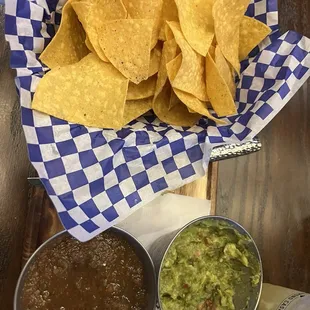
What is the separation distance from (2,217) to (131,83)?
0.51m

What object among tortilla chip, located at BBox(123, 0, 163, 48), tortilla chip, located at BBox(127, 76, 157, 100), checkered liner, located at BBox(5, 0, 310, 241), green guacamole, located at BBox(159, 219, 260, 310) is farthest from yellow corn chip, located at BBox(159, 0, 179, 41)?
green guacamole, located at BBox(159, 219, 260, 310)

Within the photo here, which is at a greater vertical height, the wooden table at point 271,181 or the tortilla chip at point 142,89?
the tortilla chip at point 142,89

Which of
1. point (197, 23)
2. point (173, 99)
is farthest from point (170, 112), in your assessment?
point (197, 23)

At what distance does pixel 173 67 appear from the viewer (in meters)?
1.29

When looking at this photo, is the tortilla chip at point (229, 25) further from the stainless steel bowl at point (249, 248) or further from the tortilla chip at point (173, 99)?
the stainless steel bowl at point (249, 248)

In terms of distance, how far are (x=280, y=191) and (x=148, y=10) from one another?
726mm

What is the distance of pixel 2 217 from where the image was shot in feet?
4.60

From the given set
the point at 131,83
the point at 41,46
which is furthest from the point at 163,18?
the point at 41,46

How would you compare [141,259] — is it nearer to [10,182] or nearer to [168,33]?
[10,182]

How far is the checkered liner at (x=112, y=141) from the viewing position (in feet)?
3.97

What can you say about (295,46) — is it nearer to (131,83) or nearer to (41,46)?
(131,83)

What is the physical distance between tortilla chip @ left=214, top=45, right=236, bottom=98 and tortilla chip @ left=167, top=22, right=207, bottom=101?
51 mm

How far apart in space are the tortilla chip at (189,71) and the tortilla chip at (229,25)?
7cm

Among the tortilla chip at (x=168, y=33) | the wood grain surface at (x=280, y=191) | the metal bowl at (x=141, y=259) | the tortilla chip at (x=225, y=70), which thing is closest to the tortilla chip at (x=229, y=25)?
the tortilla chip at (x=225, y=70)
